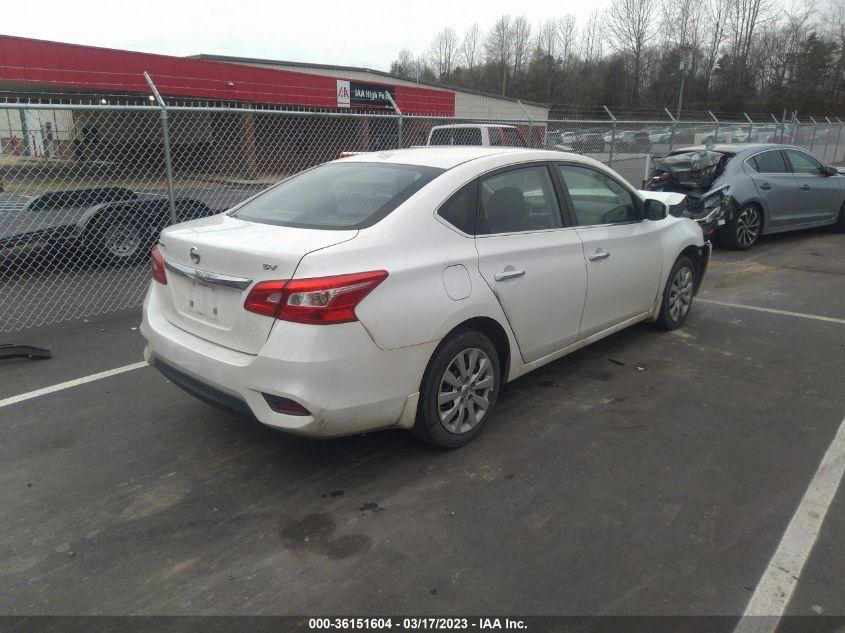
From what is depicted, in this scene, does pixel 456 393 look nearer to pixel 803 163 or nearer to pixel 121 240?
pixel 121 240

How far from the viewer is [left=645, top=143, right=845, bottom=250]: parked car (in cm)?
904

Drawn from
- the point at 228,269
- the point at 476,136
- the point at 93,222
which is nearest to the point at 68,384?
the point at 228,269

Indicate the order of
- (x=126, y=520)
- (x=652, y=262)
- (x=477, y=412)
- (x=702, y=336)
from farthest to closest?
(x=702, y=336), (x=652, y=262), (x=477, y=412), (x=126, y=520)

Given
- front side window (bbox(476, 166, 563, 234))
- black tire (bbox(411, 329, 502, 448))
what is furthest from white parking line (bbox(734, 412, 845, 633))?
front side window (bbox(476, 166, 563, 234))

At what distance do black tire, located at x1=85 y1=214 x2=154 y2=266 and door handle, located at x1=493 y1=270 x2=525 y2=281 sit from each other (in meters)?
5.57

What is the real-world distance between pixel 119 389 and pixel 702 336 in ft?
15.7

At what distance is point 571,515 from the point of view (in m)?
2.92

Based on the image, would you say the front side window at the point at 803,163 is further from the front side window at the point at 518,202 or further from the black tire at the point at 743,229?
the front side window at the point at 518,202

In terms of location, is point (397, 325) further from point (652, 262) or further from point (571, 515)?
point (652, 262)

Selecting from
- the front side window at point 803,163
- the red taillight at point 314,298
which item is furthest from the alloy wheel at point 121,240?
the front side window at point 803,163

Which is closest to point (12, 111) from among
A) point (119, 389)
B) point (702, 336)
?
point (119, 389)

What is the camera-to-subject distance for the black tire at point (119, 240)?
285 inches

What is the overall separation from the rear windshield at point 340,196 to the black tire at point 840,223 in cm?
1037

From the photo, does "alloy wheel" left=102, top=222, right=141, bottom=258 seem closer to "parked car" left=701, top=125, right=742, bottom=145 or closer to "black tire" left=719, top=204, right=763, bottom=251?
"black tire" left=719, top=204, right=763, bottom=251
